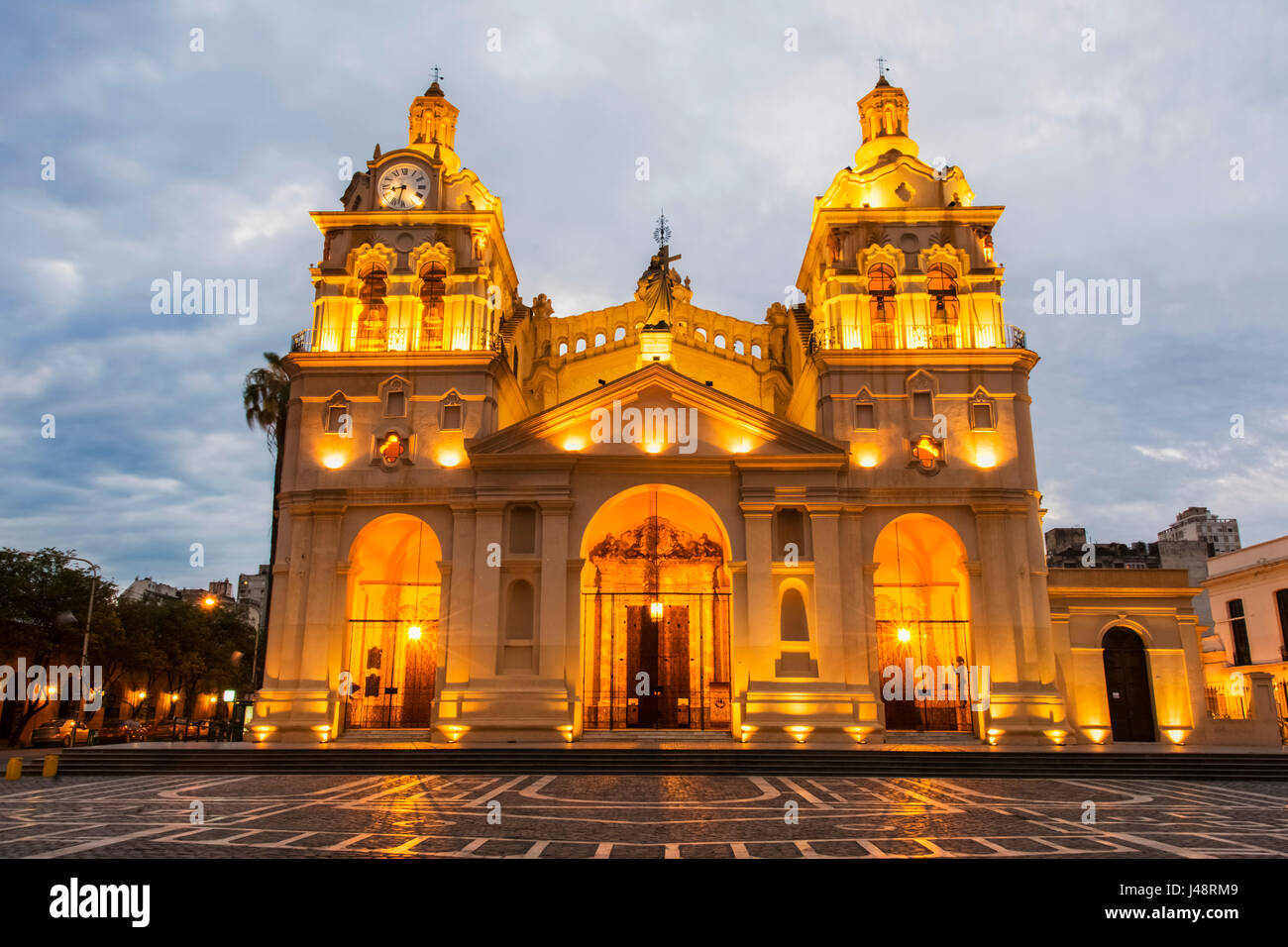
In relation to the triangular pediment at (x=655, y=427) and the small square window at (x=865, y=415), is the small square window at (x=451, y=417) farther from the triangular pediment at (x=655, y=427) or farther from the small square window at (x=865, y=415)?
the small square window at (x=865, y=415)

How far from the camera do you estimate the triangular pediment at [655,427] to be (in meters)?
26.8

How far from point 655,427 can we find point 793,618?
7.16 meters

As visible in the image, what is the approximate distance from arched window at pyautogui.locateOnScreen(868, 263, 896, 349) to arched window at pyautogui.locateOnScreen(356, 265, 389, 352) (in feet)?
53.5

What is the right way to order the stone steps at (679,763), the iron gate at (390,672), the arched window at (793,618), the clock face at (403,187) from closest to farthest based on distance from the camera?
the stone steps at (679,763) < the arched window at (793,618) < the iron gate at (390,672) < the clock face at (403,187)

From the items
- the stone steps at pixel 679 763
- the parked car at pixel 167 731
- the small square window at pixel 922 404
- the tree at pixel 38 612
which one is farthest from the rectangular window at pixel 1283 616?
the tree at pixel 38 612

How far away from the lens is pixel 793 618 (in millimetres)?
26219

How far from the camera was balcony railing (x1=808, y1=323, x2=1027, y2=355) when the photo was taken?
29.0 metres

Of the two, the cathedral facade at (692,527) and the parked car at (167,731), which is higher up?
the cathedral facade at (692,527)

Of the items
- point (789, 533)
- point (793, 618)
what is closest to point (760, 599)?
point (793, 618)

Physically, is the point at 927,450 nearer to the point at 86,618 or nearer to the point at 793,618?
the point at 793,618

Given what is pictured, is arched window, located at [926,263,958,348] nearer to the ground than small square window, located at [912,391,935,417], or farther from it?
farther from it

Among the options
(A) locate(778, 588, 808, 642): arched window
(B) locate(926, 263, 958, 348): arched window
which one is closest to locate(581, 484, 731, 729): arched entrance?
(A) locate(778, 588, 808, 642): arched window

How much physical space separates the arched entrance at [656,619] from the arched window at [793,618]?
222 cm

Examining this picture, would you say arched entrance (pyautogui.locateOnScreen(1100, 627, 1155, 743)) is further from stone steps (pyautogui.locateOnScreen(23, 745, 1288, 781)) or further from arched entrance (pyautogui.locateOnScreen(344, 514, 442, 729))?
arched entrance (pyautogui.locateOnScreen(344, 514, 442, 729))
